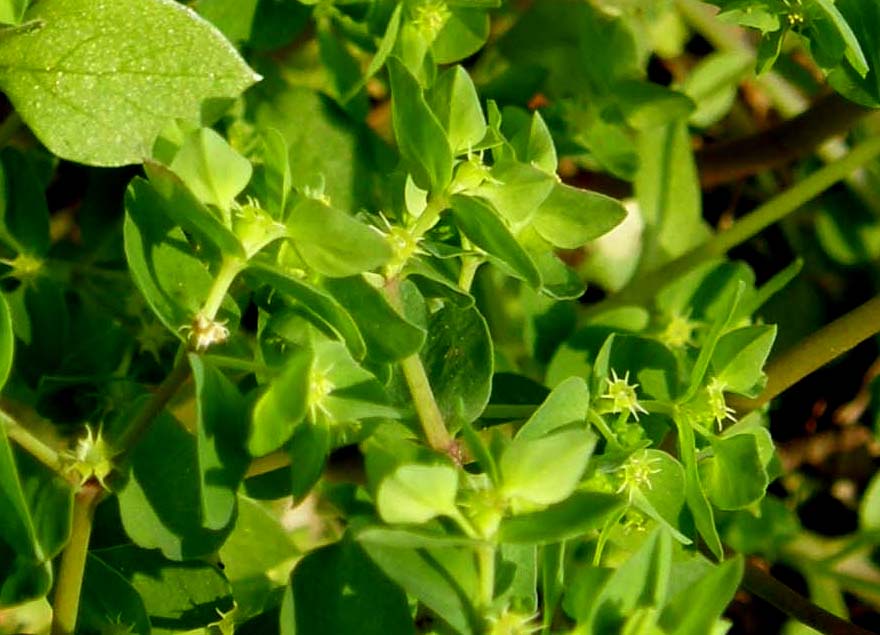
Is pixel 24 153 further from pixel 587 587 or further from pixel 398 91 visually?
pixel 587 587

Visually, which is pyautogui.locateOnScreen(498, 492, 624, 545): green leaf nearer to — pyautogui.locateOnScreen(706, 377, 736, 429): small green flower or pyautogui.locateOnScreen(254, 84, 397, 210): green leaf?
pyautogui.locateOnScreen(706, 377, 736, 429): small green flower

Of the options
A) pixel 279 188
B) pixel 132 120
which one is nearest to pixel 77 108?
pixel 132 120

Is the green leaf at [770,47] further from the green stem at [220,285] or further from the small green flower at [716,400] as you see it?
the green stem at [220,285]

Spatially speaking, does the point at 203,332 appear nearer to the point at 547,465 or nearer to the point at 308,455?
the point at 308,455

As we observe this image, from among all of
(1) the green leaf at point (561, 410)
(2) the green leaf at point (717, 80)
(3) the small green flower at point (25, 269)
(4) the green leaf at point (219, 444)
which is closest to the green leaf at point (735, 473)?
(1) the green leaf at point (561, 410)

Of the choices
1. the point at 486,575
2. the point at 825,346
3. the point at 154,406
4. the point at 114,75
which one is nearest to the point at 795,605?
the point at 825,346

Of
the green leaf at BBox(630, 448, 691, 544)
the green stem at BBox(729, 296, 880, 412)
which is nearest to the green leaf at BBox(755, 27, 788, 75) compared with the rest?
the green stem at BBox(729, 296, 880, 412)
